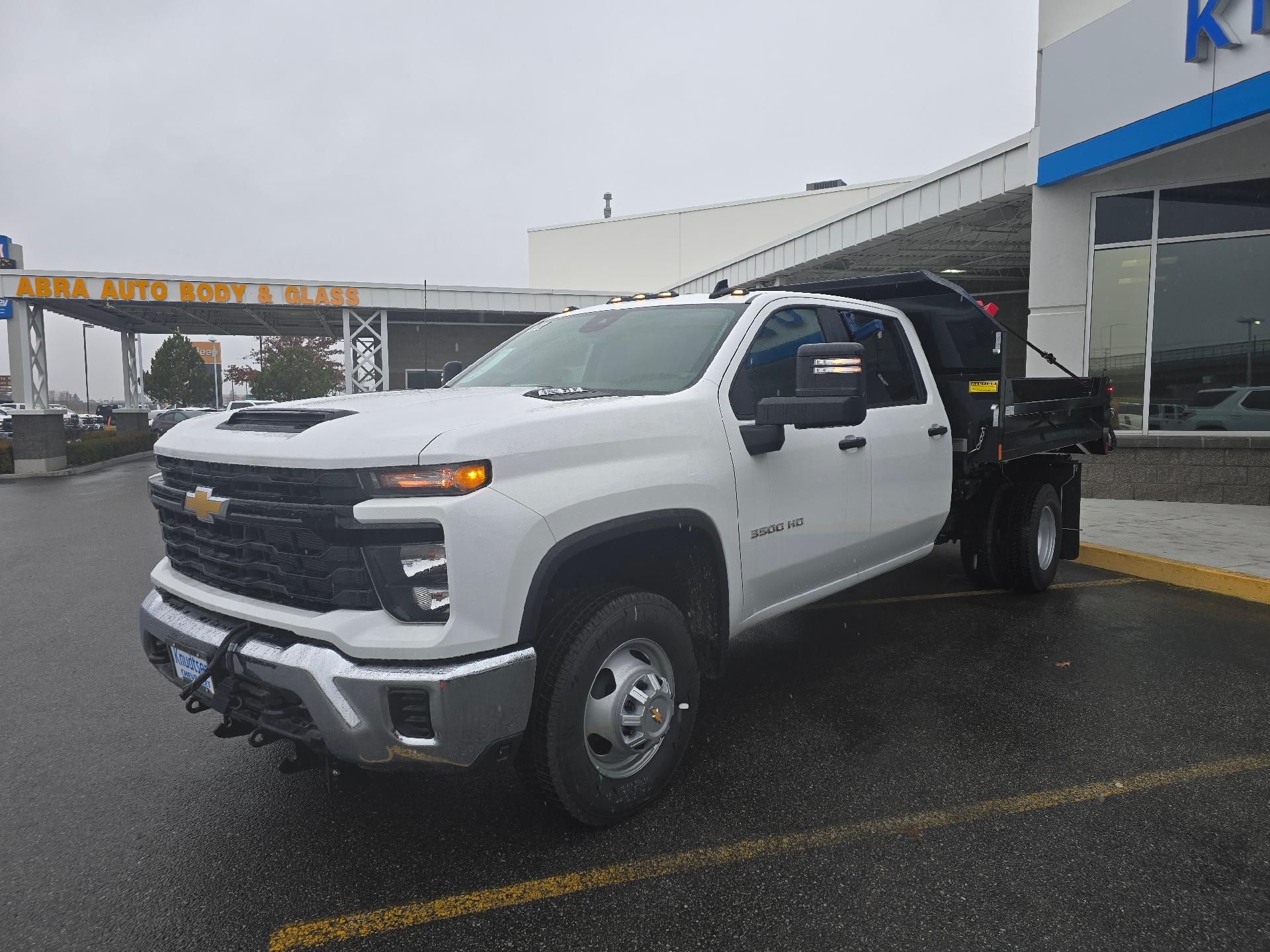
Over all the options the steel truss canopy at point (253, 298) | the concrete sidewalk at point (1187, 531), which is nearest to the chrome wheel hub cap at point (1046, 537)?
the concrete sidewalk at point (1187, 531)

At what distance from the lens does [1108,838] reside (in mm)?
2932

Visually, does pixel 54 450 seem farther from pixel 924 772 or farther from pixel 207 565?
pixel 924 772

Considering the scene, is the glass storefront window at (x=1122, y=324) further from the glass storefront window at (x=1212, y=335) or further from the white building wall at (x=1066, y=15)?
the white building wall at (x=1066, y=15)

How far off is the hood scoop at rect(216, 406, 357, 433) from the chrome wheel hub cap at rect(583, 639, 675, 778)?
127 centimetres

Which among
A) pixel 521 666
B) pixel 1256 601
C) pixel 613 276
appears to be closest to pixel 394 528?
pixel 521 666

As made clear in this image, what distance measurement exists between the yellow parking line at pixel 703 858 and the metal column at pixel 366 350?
20680 mm

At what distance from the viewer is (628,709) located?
3012 mm

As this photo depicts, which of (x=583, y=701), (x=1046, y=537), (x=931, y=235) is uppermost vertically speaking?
(x=931, y=235)

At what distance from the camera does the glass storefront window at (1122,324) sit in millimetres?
10641

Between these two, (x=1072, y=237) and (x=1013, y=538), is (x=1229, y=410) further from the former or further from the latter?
(x=1013, y=538)

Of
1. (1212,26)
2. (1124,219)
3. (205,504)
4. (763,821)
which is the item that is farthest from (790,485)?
(1124,219)

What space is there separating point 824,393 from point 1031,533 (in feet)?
11.9

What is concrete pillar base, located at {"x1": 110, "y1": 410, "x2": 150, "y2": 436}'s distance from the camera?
1088 inches

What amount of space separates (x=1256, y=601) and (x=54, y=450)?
72.0 ft
